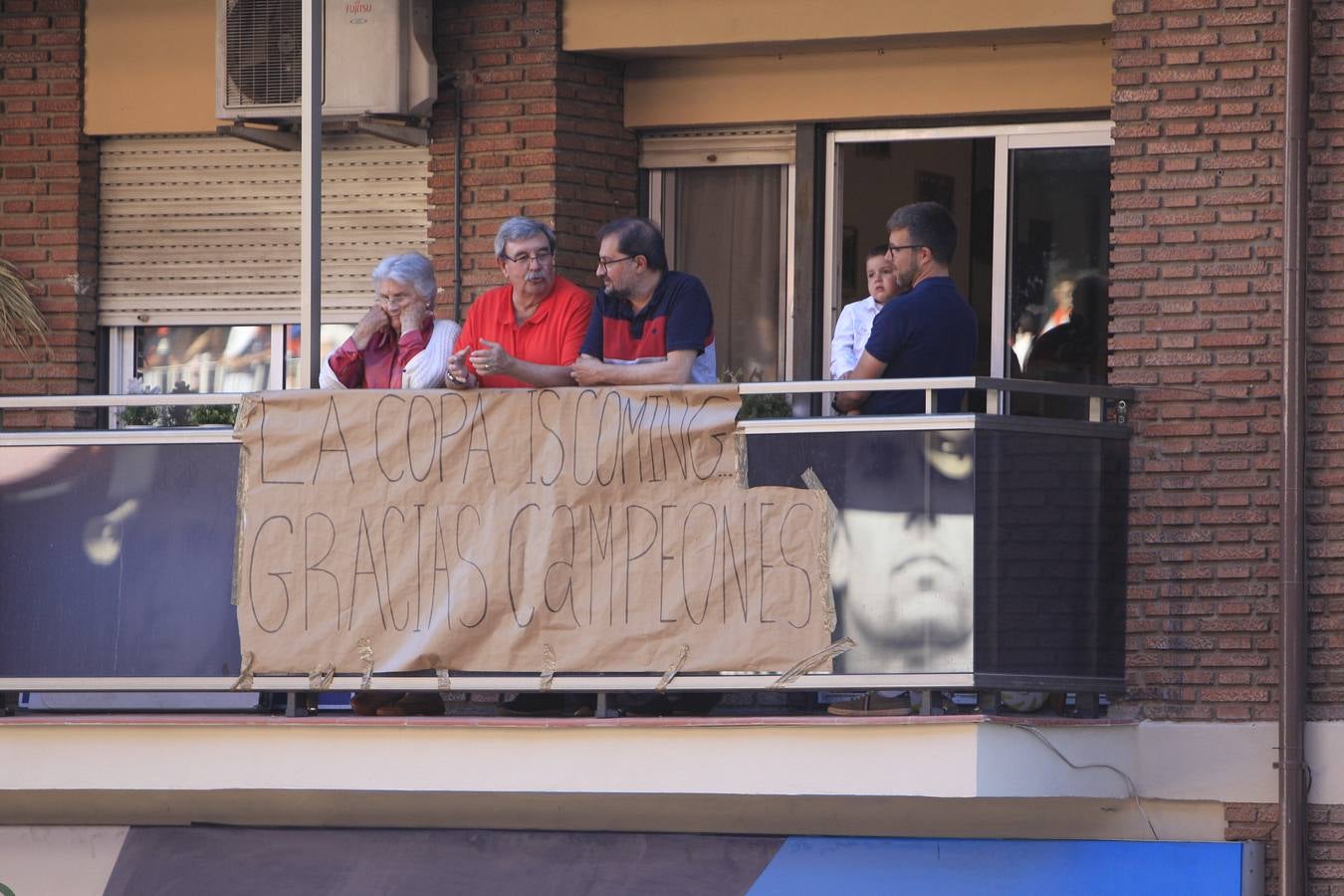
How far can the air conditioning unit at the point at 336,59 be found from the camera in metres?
10.8

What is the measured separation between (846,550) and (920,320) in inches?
37.6

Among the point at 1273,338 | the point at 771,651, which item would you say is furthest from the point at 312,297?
the point at 1273,338

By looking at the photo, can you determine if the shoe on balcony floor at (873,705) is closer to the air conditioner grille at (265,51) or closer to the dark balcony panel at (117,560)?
the dark balcony panel at (117,560)

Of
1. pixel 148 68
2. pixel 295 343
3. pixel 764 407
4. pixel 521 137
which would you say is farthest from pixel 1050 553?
pixel 148 68

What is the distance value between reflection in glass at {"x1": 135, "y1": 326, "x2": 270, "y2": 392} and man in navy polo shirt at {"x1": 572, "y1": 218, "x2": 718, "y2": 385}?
3843 mm

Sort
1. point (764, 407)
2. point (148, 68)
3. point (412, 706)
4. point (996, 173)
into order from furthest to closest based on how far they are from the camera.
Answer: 1. point (148, 68)
2. point (996, 173)
3. point (412, 706)
4. point (764, 407)

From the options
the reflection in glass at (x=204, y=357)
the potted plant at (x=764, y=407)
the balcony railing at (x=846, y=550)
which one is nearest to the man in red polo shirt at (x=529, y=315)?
the potted plant at (x=764, y=407)

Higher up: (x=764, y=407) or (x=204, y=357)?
(x=204, y=357)

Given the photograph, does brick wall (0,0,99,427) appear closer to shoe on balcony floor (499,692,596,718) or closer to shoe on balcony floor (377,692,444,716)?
shoe on balcony floor (377,692,444,716)

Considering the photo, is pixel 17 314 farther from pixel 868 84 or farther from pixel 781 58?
pixel 868 84

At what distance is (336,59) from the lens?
1095cm

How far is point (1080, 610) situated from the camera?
27.8 feet

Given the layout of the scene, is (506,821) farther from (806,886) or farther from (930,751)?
(930,751)

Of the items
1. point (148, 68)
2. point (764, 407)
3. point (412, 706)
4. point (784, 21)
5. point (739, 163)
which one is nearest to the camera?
point (764, 407)
